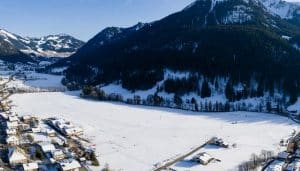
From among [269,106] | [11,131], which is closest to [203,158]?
[11,131]

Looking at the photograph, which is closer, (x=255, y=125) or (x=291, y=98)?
(x=255, y=125)

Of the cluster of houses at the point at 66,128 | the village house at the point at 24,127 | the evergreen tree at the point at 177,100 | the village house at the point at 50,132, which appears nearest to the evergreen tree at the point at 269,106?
the evergreen tree at the point at 177,100

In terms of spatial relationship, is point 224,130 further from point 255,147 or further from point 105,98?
point 105,98

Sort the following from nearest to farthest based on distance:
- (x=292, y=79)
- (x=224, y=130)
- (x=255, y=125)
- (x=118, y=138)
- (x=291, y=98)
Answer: (x=118, y=138)
(x=224, y=130)
(x=255, y=125)
(x=291, y=98)
(x=292, y=79)

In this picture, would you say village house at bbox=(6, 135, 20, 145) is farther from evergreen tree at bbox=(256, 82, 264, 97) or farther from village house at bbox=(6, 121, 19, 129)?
evergreen tree at bbox=(256, 82, 264, 97)

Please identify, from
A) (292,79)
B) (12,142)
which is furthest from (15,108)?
(292,79)

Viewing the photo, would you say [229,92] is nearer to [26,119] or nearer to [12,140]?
[26,119]

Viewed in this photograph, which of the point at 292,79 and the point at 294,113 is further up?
the point at 292,79
